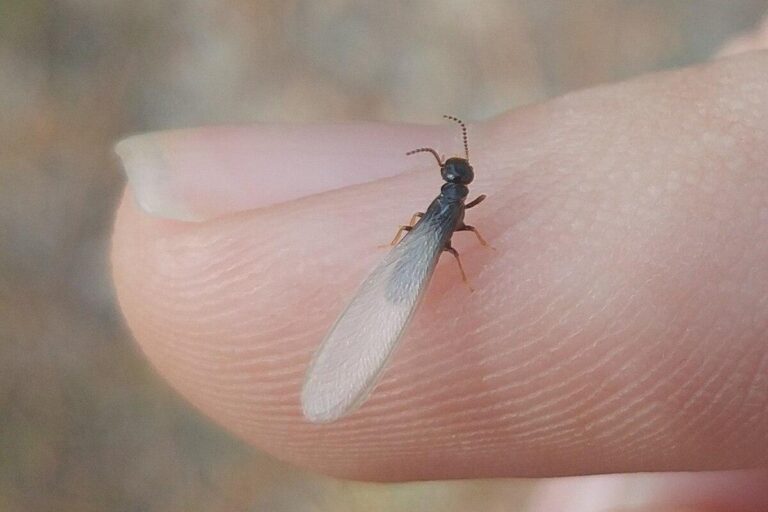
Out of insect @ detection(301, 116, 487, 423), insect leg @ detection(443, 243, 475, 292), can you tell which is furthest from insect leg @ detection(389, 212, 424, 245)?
insect leg @ detection(443, 243, 475, 292)

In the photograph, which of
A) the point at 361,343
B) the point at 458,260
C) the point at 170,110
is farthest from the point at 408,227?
the point at 170,110

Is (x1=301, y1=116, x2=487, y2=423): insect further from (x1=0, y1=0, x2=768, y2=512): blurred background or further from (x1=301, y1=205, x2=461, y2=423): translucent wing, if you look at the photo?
(x1=0, y1=0, x2=768, y2=512): blurred background

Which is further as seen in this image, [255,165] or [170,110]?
[170,110]

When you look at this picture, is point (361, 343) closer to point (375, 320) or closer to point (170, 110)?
point (375, 320)

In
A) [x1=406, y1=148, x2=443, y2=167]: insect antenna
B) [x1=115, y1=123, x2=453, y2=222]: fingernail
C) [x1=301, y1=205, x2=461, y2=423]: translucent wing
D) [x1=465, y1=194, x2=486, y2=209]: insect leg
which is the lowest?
[x1=301, y1=205, x2=461, y2=423]: translucent wing

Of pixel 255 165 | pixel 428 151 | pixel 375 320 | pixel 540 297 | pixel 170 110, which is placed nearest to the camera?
pixel 540 297

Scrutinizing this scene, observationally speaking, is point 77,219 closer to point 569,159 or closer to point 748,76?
point 569,159
